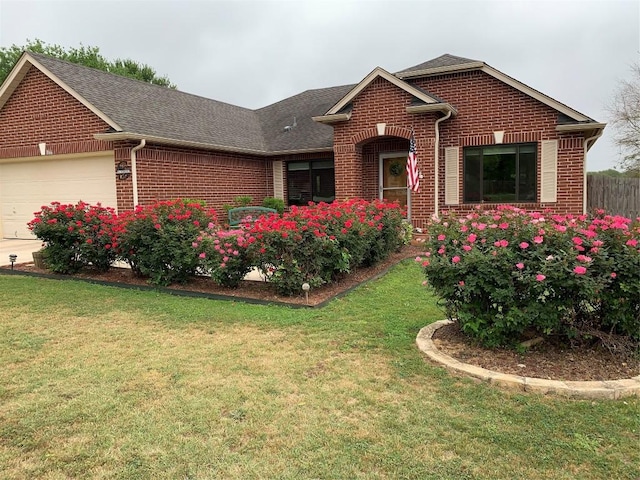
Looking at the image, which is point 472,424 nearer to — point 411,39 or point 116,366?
point 116,366

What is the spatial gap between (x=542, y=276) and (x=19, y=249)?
13.1 meters

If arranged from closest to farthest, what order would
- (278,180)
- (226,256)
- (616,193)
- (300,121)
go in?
(226,256), (616,193), (278,180), (300,121)

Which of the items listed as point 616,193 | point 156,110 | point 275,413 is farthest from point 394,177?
point 275,413

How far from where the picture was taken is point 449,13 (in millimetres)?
11805

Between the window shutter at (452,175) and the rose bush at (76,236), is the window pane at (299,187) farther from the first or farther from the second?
the rose bush at (76,236)

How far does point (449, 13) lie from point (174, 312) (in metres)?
10.1

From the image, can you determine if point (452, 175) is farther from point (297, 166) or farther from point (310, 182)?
point (297, 166)

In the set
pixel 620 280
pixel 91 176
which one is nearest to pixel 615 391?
pixel 620 280

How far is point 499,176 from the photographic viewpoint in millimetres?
12586

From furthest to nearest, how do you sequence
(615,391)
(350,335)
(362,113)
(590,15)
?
(362,113), (590,15), (350,335), (615,391)

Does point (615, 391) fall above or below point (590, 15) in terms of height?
below

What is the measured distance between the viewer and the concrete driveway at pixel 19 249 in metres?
10.8

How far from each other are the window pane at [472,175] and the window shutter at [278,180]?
21.6ft

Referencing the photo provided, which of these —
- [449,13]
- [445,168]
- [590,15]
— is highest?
[449,13]
